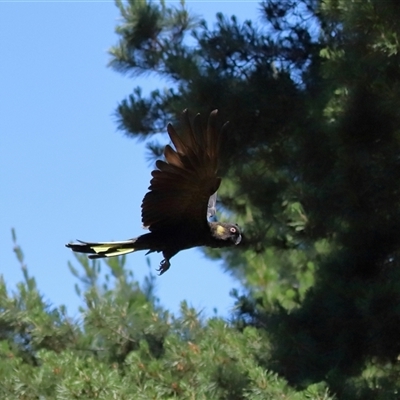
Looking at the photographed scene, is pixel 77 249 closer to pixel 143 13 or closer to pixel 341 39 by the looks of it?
pixel 341 39

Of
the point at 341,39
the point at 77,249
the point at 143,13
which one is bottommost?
the point at 77,249

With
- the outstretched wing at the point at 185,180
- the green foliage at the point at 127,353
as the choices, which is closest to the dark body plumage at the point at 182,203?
the outstretched wing at the point at 185,180

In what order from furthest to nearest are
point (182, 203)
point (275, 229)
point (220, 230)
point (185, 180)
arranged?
point (275, 229), point (220, 230), point (182, 203), point (185, 180)

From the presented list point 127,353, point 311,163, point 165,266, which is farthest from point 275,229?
point 165,266

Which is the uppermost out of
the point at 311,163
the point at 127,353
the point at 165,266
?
the point at 311,163

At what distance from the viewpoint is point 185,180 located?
4312 mm

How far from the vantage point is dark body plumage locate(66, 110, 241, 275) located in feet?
13.8

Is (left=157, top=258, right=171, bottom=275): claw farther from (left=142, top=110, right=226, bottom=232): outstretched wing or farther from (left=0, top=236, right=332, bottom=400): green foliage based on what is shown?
(left=0, top=236, right=332, bottom=400): green foliage

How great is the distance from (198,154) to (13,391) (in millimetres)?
3890

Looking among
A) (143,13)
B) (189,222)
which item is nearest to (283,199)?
(143,13)

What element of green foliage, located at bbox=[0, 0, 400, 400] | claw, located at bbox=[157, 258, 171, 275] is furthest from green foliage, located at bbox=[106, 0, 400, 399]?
claw, located at bbox=[157, 258, 171, 275]

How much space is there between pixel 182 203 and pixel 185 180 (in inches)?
6.1

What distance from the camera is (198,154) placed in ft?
13.8

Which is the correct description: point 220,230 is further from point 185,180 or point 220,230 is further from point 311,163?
point 311,163
